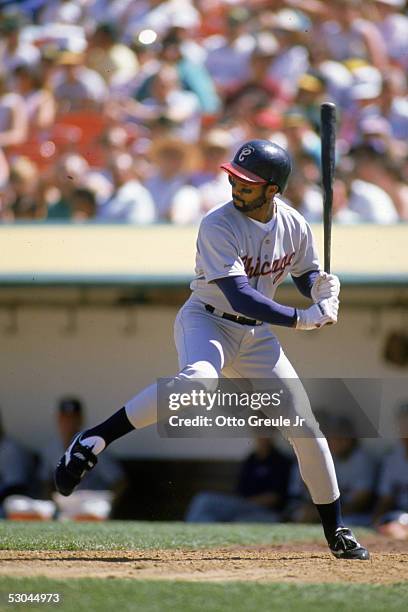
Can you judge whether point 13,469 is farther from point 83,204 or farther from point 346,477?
point 346,477

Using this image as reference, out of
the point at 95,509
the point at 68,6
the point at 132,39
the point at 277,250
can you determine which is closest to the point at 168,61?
the point at 132,39

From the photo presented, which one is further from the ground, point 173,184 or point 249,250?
point 173,184

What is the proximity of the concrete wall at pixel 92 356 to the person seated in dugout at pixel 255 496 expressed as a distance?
1.38 ft

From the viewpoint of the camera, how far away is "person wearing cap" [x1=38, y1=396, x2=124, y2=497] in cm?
776

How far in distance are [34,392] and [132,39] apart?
127 inches

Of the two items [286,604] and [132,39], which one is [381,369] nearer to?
[132,39]

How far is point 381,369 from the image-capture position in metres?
8.00

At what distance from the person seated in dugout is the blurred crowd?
Answer: 1728 mm

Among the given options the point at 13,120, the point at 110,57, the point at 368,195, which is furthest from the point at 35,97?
the point at 368,195

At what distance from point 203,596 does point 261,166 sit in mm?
1717

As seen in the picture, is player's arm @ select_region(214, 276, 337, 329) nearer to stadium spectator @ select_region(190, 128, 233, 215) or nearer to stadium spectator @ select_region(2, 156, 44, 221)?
stadium spectator @ select_region(190, 128, 233, 215)

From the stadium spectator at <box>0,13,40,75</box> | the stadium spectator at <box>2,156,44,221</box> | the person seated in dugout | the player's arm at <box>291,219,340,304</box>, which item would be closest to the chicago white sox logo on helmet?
the player's arm at <box>291,219,340,304</box>

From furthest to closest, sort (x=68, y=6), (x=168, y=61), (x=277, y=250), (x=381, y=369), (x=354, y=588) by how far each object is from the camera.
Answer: (x=68, y=6) < (x=168, y=61) < (x=381, y=369) < (x=277, y=250) < (x=354, y=588)

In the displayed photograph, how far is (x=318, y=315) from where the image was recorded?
4.25m
